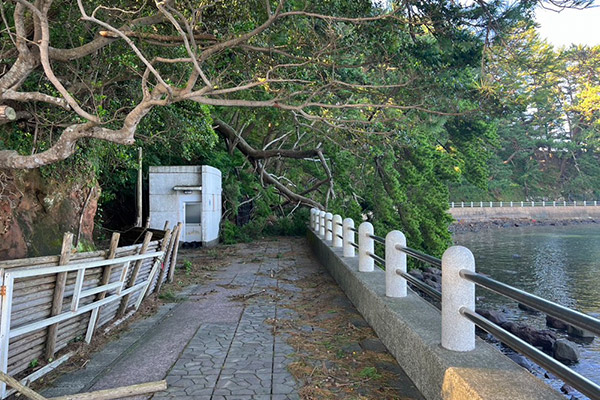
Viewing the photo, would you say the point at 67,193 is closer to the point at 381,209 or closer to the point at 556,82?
the point at 381,209

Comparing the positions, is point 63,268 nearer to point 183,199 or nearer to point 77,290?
point 77,290

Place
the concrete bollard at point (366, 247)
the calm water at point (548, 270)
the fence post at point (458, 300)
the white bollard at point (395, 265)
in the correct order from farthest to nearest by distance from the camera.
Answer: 1. the calm water at point (548, 270)
2. the concrete bollard at point (366, 247)
3. the white bollard at point (395, 265)
4. the fence post at point (458, 300)

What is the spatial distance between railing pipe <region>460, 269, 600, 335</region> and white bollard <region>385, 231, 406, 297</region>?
1804 millimetres

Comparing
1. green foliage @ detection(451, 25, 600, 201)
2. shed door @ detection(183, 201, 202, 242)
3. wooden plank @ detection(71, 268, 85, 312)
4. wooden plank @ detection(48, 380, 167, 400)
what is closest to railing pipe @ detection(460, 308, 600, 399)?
wooden plank @ detection(48, 380, 167, 400)

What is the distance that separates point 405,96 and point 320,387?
26.1 ft

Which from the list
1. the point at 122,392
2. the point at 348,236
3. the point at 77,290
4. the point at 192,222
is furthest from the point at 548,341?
the point at 192,222

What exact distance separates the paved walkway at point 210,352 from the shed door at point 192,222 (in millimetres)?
7143

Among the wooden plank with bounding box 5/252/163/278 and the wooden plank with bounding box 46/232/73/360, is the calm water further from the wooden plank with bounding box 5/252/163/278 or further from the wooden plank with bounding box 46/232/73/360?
the wooden plank with bounding box 46/232/73/360

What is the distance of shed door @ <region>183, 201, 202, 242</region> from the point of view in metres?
15.7

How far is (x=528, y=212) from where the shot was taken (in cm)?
5319

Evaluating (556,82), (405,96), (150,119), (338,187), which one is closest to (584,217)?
(556,82)

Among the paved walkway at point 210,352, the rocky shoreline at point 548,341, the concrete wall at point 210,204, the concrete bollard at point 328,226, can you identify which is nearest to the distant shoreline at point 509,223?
the concrete wall at point 210,204

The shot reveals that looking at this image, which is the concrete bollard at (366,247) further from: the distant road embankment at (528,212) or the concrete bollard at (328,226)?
the distant road embankment at (528,212)

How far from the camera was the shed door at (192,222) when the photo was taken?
15.7m
